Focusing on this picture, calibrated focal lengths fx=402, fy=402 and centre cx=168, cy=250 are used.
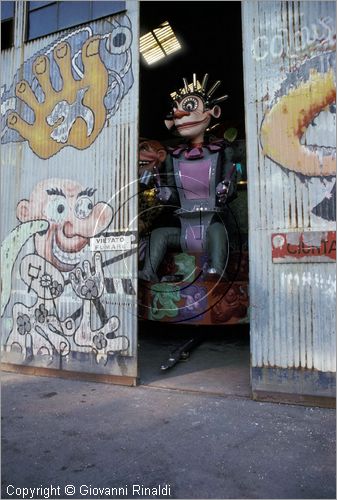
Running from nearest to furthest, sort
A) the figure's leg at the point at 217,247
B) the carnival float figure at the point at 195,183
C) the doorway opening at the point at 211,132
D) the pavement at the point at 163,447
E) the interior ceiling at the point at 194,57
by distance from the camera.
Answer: the pavement at the point at 163,447
the doorway opening at the point at 211,132
the figure's leg at the point at 217,247
the carnival float figure at the point at 195,183
the interior ceiling at the point at 194,57

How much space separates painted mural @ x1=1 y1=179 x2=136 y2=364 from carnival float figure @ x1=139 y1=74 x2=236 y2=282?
5.61ft

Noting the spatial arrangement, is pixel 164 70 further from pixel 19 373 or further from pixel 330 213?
pixel 19 373

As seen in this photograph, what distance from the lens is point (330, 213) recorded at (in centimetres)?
539

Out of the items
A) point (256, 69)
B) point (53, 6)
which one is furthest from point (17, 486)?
point (53, 6)

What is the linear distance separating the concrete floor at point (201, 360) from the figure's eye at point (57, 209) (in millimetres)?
3135

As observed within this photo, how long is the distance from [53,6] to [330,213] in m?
6.41

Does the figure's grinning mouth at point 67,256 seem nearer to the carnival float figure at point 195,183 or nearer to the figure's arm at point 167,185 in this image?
the carnival float figure at point 195,183

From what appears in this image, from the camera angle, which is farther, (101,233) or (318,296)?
(101,233)

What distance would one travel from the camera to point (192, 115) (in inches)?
336

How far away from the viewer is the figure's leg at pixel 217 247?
789 centimetres

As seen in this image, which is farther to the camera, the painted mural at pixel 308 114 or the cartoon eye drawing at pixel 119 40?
the cartoon eye drawing at pixel 119 40

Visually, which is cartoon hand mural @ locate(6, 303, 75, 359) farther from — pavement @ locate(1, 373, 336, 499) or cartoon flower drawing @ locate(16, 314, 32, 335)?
pavement @ locate(1, 373, 336, 499)

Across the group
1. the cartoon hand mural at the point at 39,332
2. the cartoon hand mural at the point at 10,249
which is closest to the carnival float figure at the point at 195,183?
the cartoon hand mural at the point at 39,332

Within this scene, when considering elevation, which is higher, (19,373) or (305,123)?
(305,123)
